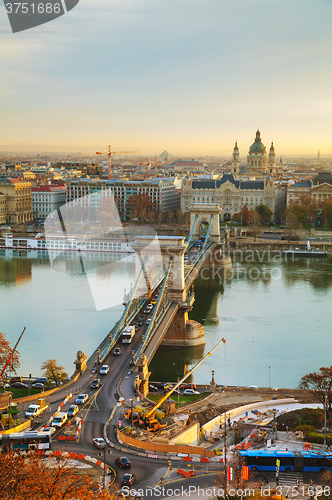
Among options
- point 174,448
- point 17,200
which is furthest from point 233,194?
point 174,448

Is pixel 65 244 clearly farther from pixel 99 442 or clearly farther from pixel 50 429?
pixel 99 442

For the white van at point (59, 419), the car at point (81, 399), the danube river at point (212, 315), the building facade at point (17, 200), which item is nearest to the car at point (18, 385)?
the danube river at point (212, 315)

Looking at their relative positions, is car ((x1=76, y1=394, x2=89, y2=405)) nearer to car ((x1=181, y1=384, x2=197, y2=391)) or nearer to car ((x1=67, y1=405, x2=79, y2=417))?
car ((x1=67, y1=405, x2=79, y2=417))

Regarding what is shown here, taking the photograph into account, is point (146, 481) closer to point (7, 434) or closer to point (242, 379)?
point (7, 434)

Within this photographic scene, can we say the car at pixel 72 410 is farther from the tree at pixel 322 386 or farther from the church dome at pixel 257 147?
the church dome at pixel 257 147

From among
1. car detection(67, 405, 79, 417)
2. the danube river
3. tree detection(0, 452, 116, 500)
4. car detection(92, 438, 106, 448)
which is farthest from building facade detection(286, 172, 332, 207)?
tree detection(0, 452, 116, 500)
